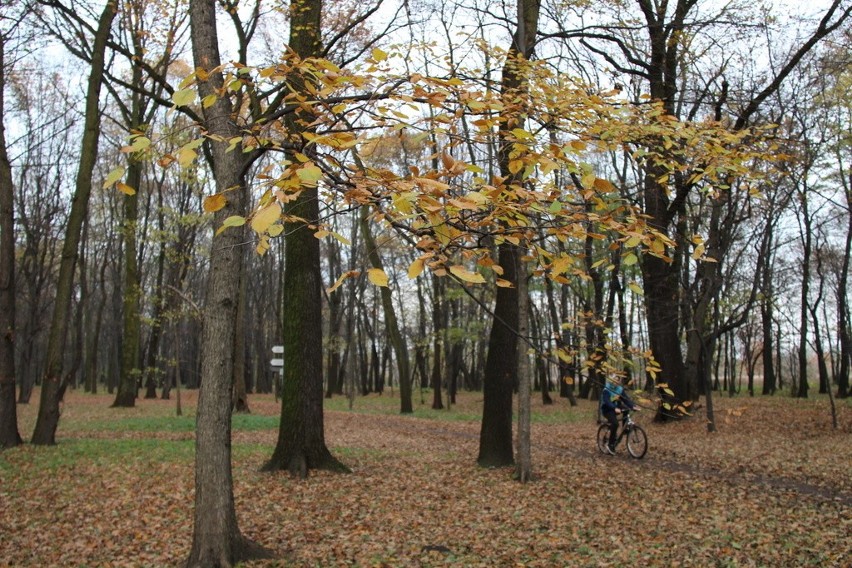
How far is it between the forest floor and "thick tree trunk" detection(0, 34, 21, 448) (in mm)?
566

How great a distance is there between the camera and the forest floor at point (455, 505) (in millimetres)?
5711

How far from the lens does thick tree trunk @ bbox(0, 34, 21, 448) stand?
10336 mm

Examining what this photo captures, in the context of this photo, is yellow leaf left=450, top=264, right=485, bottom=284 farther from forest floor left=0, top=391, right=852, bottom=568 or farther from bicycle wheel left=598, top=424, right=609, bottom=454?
bicycle wheel left=598, top=424, right=609, bottom=454

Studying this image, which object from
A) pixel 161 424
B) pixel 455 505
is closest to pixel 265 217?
pixel 455 505

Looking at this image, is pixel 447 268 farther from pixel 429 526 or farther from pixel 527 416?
pixel 527 416

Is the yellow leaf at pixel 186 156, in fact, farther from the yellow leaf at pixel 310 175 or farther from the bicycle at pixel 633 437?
the bicycle at pixel 633 437

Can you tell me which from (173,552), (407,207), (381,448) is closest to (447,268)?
(407,207)

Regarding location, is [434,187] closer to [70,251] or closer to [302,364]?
[302,364]

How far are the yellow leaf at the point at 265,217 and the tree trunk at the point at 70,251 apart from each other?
9.94 m

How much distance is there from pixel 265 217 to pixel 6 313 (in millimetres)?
10688

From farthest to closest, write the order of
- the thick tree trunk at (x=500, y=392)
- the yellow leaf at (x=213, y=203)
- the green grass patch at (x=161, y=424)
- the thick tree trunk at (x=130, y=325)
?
the thick tree trunk at (x=130, y=325) < the green grass patch at (x=161, y=424) < the thick tree trunk at (x=500, y=392) < the yellow leaf at (x=213, y=203)

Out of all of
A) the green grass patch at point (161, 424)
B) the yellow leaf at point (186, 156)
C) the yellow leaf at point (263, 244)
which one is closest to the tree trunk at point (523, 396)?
the yellow leaf at point (263, 244)

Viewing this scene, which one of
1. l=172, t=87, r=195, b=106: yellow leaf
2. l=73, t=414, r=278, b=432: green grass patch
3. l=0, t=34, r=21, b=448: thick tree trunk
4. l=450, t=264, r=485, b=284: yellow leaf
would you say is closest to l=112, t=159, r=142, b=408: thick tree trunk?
l=73, t=414, r=278, b=432: green grass patch

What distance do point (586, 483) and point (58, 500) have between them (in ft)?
22.8
